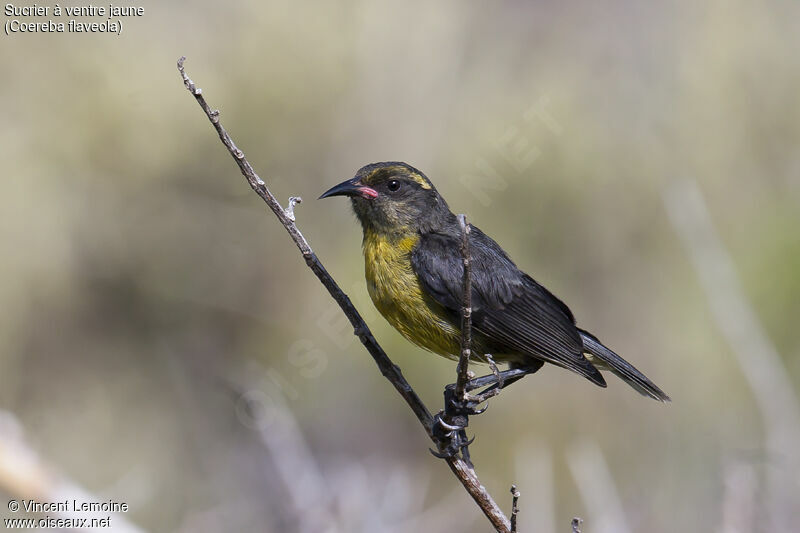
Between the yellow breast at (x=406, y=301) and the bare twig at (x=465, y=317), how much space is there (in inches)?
35.4

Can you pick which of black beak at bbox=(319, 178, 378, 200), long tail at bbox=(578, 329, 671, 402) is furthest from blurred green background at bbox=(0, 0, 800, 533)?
black beak at bbox=(319, 178, 378, 200)

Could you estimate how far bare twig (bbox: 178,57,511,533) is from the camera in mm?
3236

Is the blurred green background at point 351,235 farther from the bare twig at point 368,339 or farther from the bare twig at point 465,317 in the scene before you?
the bare twig at point 465,317

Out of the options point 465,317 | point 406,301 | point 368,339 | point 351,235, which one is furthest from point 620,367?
point 351,235

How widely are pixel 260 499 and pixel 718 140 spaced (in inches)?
214

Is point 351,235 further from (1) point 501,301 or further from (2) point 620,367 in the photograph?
(2) point 620,367

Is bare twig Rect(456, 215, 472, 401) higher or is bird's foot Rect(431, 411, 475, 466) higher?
bare twig Rect(456, 215, 472, 401)

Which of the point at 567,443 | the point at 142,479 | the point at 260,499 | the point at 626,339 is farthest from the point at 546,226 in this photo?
the point at 142,479

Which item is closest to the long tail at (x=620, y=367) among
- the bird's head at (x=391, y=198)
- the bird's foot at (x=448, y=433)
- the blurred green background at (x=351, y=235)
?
the bird's head at (x=391, y=198)

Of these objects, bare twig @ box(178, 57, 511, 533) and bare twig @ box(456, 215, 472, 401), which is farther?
bare twig @ box(178, 57, 511, 533)

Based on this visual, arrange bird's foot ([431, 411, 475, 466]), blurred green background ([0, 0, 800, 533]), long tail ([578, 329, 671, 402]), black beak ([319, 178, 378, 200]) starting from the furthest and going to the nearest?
blurred green background ([0, 0, 800, 533]), long tail ([578, 329, 671, 402]), black beak ([319, 178, 378, 200]), bird's foot ([431, 411, 475, 466])

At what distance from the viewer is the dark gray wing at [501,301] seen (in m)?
4.34

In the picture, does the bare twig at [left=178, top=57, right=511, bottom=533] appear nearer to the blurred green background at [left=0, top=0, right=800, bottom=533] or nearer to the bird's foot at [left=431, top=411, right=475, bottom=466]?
the bird's foot at [left=431, top=411, right=475, bottom=466]

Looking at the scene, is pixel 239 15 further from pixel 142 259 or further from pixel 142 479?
pixel 142 479
